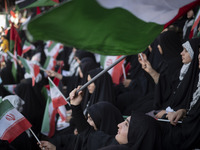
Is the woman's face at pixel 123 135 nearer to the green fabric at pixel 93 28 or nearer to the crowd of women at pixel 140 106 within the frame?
the crowd of women at pixel 140 106

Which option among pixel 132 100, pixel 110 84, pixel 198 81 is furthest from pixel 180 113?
pixel 132 100

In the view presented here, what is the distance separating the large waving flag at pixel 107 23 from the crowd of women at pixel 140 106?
0.70 m

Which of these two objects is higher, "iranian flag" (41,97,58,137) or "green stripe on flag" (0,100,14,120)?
"green stripe on flag" (0,100,14,120)

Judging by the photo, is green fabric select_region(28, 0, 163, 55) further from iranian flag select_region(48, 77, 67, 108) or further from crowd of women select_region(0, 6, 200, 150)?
iranian flag select_region(48, 77, 67, 108)

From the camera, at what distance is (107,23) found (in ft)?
5.61

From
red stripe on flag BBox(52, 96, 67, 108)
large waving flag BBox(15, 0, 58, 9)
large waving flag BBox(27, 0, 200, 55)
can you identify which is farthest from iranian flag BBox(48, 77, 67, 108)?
large waving flag BBox(27, 0, 200, 55)

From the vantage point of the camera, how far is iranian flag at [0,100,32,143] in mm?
2799

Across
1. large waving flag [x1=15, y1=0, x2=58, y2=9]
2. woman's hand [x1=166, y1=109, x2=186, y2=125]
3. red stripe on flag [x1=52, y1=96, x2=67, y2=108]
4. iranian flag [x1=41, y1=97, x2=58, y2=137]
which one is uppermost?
large waving flag [x1=15, y1=0, x2=58, y2=9]

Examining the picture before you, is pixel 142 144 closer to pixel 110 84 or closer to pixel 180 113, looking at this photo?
pixel 180 113

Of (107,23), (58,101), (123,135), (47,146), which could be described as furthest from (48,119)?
(107,23)

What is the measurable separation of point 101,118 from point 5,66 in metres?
5.10

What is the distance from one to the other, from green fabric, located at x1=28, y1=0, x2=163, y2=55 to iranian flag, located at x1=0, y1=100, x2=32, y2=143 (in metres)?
1.46

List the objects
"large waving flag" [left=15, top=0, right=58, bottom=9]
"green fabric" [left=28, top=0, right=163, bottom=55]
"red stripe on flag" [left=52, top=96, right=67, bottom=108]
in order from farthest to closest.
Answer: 1. "large waving flag" [left=15, top=0, right=58, bottom=9]
2. "red stripe on flag" [left=52, top=96, right=67, bottom=108]
3. "green fabric" [left=28, top=0, right=163, bottom=55]

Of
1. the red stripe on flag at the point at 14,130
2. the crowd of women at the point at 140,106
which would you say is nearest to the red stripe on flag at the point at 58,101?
the crowd of women at the point at 140,106
